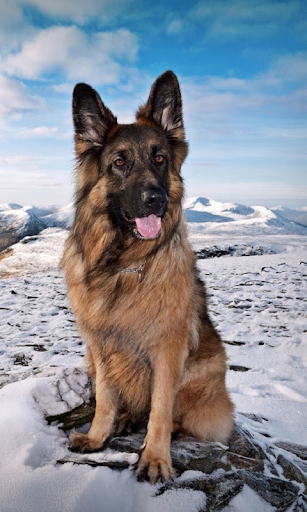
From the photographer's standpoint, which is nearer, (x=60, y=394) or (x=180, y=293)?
(x=180, y=293)

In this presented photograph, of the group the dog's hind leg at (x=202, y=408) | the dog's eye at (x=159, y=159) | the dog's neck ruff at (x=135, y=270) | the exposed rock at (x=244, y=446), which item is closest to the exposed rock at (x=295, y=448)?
the exposed rock at (x=244, y=446)

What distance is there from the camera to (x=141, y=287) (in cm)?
279

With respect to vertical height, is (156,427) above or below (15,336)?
above

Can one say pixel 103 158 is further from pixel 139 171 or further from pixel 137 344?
pixel 137 344

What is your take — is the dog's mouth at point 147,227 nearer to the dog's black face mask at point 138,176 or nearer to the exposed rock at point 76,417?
the dog's black face mask at point 138,176

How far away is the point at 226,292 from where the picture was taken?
34.0 feet

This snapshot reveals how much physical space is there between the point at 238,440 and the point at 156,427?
88cm

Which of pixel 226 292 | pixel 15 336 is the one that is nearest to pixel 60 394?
pixel 15 336

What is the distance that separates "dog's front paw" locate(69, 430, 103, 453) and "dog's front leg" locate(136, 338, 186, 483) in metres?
0.40

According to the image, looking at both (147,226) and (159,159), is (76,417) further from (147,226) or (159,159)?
(159,159)

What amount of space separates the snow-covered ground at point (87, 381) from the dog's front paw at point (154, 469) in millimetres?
69

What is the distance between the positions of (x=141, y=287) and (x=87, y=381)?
136cm

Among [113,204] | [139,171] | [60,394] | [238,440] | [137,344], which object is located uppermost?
[139,171]

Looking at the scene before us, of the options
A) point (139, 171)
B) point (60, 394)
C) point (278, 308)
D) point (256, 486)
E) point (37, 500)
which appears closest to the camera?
point (37, 500)
